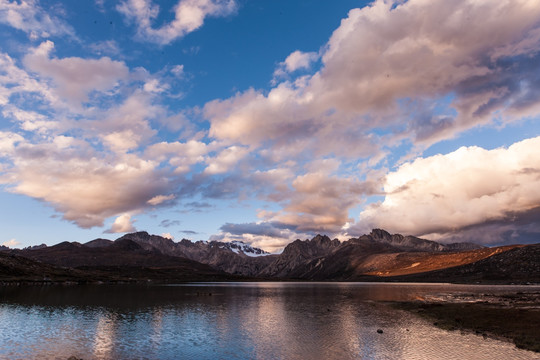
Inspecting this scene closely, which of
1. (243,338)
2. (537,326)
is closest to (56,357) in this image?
(243,338)

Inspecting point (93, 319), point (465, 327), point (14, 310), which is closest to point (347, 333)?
point (465, 327)

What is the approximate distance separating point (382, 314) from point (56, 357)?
72475 mm

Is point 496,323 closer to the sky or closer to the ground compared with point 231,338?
closer to the sky

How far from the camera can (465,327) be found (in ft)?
215

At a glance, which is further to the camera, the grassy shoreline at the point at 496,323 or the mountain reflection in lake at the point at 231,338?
the grassy shoreline at the point at 496,323

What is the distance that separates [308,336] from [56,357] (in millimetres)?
36603

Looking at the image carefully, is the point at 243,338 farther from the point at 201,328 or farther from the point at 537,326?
the point at 537,326

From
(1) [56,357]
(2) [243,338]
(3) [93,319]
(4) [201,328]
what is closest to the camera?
(1) [56,357]

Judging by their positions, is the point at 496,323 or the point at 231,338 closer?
the point at 231,338

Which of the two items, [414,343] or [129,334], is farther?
[129,334]

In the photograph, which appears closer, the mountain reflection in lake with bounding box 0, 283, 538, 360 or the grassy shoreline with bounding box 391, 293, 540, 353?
the mountain reflection in lake with bounding box 0, 283, 538, 360

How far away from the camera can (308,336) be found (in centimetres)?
6003

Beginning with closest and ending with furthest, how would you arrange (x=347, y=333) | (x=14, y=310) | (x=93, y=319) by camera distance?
(x=347, y=333)
(x=93, y=319)
(x=14, y=310)

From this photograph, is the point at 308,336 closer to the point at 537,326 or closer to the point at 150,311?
the point at 537,326
